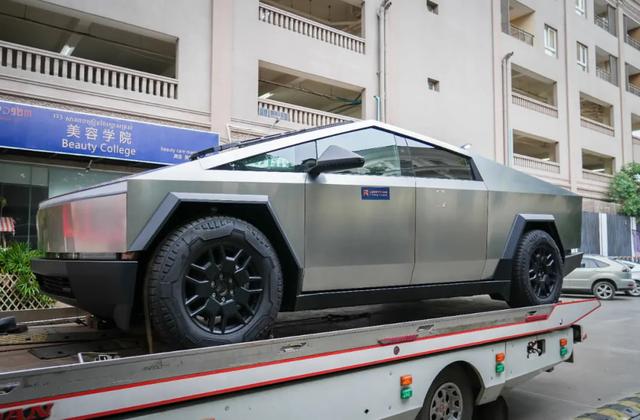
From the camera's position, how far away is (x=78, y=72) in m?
10.3

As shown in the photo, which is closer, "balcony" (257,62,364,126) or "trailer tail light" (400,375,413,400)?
"trailer tail light" (400,375,413,400)

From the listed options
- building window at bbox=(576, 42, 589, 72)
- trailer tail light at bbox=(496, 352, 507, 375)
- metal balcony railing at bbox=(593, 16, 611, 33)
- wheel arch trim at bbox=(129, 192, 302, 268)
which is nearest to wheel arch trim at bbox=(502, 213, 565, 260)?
trailer tail light at bbox=(496, 352, 507, 375)

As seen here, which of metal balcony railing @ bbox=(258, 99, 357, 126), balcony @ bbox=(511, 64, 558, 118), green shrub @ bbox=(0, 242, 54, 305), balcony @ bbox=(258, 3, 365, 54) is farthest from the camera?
balcony @ bbox=(511, 64, 558, 118)

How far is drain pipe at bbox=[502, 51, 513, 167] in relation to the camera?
18156mm

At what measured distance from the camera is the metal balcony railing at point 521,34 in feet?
65.8

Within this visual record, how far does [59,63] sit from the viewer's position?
388 inches

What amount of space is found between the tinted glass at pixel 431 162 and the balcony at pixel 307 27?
9533mm

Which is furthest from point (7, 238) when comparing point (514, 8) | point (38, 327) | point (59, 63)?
point (514, 8)

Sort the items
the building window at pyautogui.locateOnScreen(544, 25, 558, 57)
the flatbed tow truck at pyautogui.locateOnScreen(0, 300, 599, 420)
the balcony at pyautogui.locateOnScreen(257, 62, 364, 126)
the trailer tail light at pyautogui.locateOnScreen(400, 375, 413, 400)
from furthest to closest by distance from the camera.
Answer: the building window at pyautogui.locateOnScreen(544, 25, 558, 57), the balcony at pyautogui.locateOnScreen(257, 62, 364, 126), the trailer tail light at pyautogui.locateOnScreen(400, 375, 413, 400), the flatbed tow truck at pyautogui.locateOnScreen(0, 300, 599, 420)

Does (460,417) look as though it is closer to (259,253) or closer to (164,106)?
(259,253)

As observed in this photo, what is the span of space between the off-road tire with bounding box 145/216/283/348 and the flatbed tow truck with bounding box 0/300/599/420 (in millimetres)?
212

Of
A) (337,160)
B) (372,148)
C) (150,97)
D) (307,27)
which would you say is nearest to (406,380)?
(337,160)

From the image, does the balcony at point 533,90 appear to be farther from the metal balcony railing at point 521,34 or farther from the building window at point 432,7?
the building window at point 432,7

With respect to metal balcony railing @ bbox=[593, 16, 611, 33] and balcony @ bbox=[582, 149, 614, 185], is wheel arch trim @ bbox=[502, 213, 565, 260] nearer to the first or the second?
balcony @ bbox=[582, 149, 614, 185]
